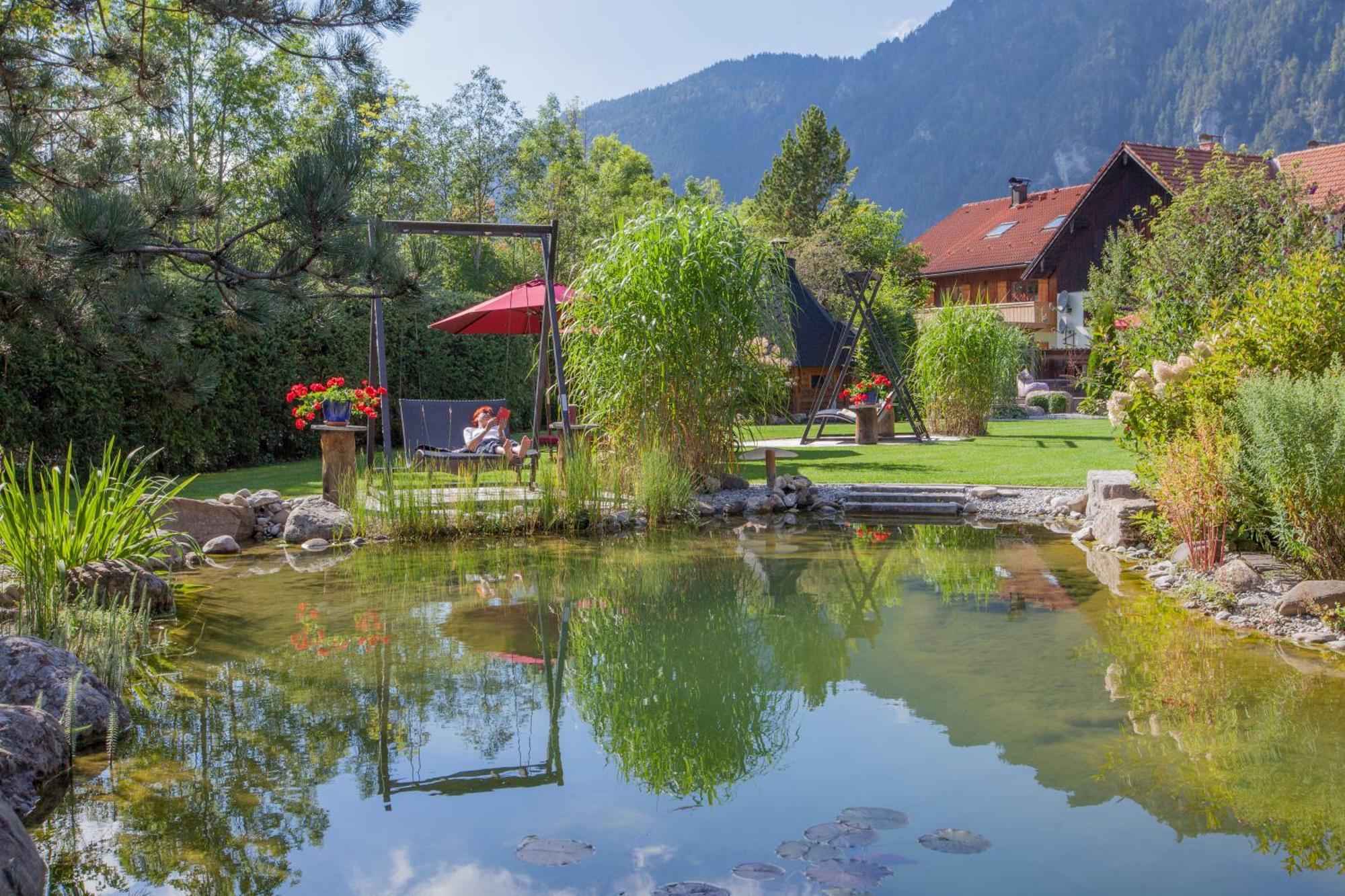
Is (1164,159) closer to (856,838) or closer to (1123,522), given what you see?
(1123,522)

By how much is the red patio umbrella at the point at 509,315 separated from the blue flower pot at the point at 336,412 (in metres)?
2.86

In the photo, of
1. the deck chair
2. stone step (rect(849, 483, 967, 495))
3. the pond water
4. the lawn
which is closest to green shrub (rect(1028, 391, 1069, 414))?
the lawn

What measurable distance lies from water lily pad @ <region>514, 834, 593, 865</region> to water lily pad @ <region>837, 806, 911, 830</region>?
2.86 feet

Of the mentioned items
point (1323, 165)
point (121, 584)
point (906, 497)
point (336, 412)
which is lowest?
point (906, 497)

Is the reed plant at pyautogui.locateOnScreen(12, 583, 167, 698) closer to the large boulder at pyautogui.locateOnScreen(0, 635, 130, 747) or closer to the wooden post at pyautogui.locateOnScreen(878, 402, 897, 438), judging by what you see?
the large boulder at pyautogui.locateOnScreen(0, 635, 130, 747)

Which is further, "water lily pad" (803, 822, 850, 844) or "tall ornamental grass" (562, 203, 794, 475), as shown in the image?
"tall ornamental grass" (562, 203, 794, 475)

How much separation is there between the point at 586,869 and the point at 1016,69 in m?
156

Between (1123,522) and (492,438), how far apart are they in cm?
630

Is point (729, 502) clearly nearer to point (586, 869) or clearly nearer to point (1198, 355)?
point (1198, 355)

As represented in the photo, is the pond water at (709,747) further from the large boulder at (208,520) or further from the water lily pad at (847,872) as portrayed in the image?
the large boulder at (208,520)

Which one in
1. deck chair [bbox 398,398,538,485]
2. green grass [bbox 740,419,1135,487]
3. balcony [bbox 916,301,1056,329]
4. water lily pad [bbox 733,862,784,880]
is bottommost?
water lily pad [bbox 733,862,784,880]

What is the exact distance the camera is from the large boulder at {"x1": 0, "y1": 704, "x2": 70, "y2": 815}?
389cm

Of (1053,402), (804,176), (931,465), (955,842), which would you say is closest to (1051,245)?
(1053,402)

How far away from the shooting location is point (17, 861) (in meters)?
3.15
